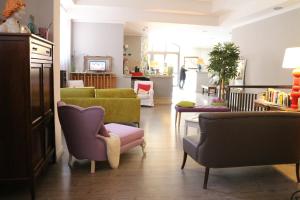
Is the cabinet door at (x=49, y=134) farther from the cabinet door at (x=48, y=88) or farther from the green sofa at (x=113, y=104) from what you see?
the green sofa at (x=113, y=104)

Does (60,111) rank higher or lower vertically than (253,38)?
lower

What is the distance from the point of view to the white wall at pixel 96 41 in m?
9.02

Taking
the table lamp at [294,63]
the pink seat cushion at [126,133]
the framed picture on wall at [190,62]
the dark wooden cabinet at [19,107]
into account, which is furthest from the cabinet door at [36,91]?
the framed picture on wall at [190,62]

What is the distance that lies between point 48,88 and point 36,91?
1.79 ft

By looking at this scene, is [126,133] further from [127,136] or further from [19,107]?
[19,107]

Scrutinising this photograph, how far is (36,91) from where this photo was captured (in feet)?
8.95

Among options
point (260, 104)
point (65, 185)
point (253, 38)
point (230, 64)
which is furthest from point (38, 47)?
point (253, 38)

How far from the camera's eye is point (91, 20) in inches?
352

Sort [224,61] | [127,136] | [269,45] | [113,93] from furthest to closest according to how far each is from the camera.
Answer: [224,61]
[269,45]
[113,93]
[127,136]

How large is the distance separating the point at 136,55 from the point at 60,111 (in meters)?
8.71

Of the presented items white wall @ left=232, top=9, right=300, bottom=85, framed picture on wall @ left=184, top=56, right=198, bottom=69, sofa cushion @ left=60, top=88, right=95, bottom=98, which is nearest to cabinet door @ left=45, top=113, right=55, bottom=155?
sofa cushion @ left=60, top=88, right=95, bottom=98

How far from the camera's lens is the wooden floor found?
9.29 feet

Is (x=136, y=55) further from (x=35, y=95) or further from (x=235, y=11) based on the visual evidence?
(x=35, y=95)

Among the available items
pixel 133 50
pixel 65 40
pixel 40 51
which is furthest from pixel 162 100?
pixel 40 51
